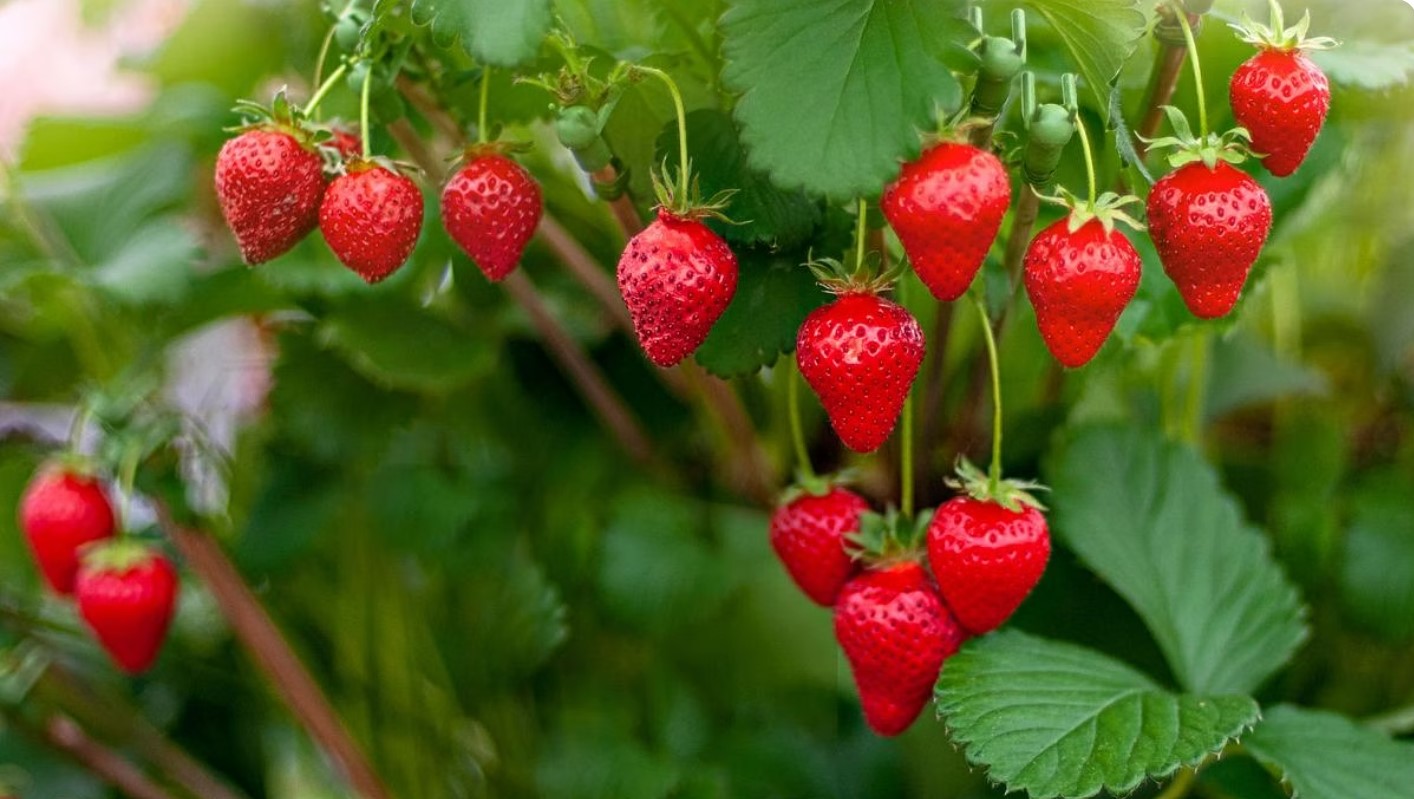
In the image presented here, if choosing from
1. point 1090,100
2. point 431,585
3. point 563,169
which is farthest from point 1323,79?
point 431,585

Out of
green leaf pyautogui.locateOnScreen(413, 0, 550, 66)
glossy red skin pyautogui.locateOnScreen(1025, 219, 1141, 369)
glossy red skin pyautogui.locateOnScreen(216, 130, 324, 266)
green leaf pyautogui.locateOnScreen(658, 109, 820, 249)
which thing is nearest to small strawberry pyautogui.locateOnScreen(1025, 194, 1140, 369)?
glossy red skin pyautogui.locateOnScreen(1025, 219, 1141, 369)

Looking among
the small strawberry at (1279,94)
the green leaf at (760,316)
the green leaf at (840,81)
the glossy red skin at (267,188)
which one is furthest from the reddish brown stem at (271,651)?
the small strawberry at (1279,94)

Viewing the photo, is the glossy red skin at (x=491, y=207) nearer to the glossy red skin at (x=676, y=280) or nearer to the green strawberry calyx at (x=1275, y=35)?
the glossy red skin at (x=676, y=280)

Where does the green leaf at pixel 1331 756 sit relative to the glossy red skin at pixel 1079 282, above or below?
below

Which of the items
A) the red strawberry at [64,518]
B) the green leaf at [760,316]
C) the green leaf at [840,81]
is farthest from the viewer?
the red strawberry at [64,518]

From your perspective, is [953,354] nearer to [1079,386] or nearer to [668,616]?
[1079,386]

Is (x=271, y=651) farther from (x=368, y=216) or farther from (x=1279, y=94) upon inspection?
(x=1279, y=94)

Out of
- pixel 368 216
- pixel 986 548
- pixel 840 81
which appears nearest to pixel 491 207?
pixel 368 216
